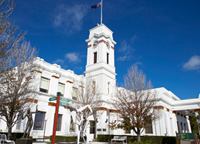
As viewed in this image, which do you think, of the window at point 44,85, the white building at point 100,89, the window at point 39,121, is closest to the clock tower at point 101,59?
the white building at point 100,89

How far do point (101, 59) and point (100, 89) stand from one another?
7099mm

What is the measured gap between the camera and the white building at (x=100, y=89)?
24.1m

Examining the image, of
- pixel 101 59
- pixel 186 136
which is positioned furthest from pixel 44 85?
pixel 186 136

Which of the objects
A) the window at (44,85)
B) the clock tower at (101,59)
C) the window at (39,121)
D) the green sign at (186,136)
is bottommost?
the green sign at (186,136)

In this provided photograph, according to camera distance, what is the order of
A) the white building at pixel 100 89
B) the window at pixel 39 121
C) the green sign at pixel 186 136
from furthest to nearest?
the white building at pixel 100 89, the window at pixel 39 121, the green sign at pixel 186 136

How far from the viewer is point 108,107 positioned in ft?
99.5

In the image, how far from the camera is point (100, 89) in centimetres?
2962

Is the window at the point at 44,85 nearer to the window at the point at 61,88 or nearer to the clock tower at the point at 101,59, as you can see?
the window at the point at 61,88

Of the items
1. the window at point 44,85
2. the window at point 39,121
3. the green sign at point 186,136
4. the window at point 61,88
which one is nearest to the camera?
the green sign at point 186,136

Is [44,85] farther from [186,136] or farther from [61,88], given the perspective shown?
[186,136]

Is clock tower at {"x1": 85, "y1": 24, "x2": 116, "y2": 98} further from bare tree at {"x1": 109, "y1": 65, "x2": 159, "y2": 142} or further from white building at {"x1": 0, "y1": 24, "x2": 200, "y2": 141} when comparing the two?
bare tree at {"x1": 109, "y1": 65, "x2": 159, "y2": 142}

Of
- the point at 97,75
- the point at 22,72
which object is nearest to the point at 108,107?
the point at 97,75

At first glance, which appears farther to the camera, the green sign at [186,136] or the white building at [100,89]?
the white building at [100,89]

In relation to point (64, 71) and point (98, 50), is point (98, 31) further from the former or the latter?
point (64, 71)
